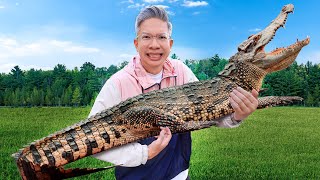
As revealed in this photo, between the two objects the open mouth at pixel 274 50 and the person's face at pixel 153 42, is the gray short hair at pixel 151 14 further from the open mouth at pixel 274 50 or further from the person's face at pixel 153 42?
the open mouth at pixel 274 50

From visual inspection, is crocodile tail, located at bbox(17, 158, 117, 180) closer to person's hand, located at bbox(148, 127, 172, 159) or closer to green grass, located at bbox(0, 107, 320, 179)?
person's hand, located at bbox(148, 127, 172, 159)

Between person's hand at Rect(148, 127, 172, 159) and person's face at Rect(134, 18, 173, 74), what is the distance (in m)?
0.51

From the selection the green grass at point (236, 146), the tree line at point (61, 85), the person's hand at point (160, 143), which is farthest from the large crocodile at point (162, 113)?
the tree line at point (61, 85)

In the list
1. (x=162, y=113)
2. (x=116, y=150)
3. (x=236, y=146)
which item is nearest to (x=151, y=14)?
(x=162, y=113)

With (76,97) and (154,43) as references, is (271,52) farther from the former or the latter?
(76,97)

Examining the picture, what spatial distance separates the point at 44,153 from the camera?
2.93m

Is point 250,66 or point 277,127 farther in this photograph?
point 277,127

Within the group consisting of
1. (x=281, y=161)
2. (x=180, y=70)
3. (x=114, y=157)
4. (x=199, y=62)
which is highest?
(x=199, y=62)

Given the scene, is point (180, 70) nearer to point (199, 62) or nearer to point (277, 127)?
point (199, 62)

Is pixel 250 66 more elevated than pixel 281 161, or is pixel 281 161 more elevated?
pixel 250 66

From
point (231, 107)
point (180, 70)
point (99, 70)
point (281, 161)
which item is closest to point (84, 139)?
point (180, 70)

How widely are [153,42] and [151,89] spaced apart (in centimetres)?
43

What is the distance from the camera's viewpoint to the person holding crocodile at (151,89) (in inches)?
119

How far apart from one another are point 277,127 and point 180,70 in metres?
14.1
